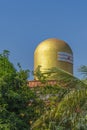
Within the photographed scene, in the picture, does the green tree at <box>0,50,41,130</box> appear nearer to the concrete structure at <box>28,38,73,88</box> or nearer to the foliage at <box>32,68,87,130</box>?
the foliage at <box>32,68,87,130</box>

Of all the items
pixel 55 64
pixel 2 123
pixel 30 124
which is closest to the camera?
pixel 2 123

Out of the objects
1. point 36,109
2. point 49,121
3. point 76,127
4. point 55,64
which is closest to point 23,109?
point 36,109

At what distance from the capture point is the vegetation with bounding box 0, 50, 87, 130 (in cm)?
1684

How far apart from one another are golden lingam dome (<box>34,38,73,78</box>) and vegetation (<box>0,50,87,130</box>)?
36.1ft

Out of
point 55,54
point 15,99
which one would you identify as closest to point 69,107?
point 15,99

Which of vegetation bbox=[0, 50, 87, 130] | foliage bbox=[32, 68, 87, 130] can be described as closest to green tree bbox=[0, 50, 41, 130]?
vegetation bbox=[0, 50, 87, 130]

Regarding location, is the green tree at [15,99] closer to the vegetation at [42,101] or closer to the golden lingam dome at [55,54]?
the vegetation at [42,101]

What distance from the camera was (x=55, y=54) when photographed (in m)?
33.0

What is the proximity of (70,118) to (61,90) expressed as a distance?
1.33m

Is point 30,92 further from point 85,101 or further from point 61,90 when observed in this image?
point 85,101

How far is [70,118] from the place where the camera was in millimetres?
17000

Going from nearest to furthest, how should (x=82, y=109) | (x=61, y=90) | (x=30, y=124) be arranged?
(x=82, y=109), (x=61, y=90), (x=30, y=124)

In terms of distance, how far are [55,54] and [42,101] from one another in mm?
11955

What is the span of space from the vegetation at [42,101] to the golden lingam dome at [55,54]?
11016 mm
